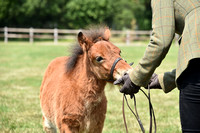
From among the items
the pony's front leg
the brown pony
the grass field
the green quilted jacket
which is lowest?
the grass field

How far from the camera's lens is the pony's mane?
3898mm

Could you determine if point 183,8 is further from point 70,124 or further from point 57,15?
point 57,15

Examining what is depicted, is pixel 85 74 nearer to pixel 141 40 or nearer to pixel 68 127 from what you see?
pixel 68 127

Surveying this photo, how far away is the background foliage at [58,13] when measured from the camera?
1578 inches

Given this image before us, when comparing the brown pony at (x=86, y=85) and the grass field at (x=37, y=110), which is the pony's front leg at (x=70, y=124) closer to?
the brown pony at (x=86, y=85)

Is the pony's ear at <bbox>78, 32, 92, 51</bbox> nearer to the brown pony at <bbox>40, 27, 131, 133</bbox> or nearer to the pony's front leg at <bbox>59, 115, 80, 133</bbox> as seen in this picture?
the brown pony at <bbox>40, 27, 131, 133</bbox>

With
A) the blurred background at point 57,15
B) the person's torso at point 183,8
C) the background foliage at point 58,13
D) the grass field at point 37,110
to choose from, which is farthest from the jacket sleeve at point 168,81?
the background foliage at point 58,13

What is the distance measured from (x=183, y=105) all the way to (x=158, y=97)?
6233mm

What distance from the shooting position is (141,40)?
120ft

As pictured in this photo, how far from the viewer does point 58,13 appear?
149ft

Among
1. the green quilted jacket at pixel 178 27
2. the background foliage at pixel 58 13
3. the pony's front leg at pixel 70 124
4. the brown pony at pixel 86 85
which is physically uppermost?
the background foliage at pixel 58 13

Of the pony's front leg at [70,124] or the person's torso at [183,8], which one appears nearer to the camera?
the person's torso at [183,8]

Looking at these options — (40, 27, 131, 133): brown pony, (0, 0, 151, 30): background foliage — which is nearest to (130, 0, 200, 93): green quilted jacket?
(40, 27, 131, 133): brown pony

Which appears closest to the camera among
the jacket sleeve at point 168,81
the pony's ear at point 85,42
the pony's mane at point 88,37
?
the jacket sleeve at point 168,81
